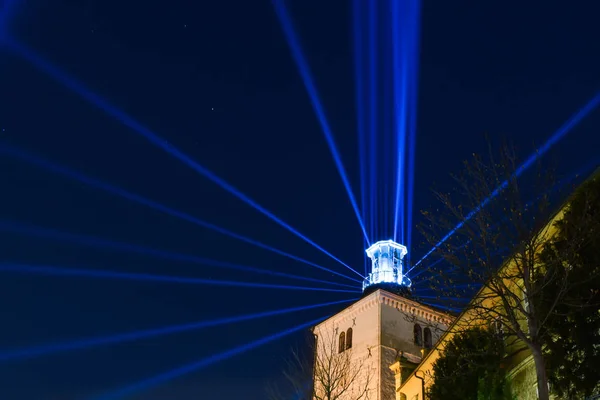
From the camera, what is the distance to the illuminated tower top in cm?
3747

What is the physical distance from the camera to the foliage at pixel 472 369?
15.9 meters

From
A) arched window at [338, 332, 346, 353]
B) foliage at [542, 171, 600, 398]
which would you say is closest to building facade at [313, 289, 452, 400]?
arched window at [338, 332, 346, 353]

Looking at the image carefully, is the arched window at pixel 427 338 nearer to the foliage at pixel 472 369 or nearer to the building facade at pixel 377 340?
the building facade at pixel 377 340

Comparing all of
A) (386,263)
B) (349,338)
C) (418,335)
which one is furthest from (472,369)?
(386,263)

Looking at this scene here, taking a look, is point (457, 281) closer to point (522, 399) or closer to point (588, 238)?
point (588, 238)

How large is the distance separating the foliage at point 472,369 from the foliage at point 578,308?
Answer: 207 centimetres

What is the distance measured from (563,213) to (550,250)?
1.01 metres

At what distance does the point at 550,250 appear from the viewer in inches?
538

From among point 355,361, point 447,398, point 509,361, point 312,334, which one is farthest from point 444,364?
point 312,334

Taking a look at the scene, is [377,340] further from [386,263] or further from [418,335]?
[386,263]

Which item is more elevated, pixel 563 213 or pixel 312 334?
pixel 312 334

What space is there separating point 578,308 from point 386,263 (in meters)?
25.5

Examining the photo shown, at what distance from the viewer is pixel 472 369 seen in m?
16.0

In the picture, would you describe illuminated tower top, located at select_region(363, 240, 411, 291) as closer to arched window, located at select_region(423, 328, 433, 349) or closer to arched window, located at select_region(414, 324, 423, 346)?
arched window, located at select_region(414, 324, 423, 346)
